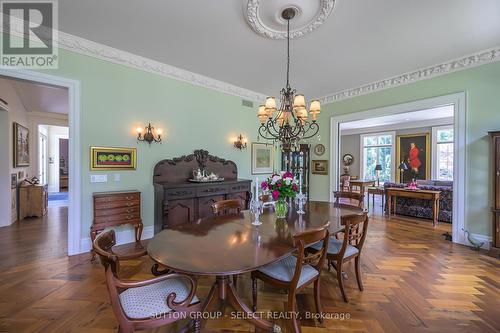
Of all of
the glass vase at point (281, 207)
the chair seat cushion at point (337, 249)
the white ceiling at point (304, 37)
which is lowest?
the chair seat cushion at point (337, 249)

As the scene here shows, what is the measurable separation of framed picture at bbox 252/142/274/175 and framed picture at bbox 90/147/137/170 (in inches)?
103

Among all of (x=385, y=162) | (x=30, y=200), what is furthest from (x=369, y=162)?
(x=30, y=200)

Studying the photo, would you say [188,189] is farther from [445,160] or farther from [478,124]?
[445,160]

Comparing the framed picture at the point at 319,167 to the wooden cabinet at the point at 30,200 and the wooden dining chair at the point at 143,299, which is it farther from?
the wooden cabinet at the point at 30,200

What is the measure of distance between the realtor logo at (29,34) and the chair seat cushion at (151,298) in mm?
3070

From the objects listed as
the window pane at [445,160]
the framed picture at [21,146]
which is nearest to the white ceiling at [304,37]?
the framed picture at [21,146]

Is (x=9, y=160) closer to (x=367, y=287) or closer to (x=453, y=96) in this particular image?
(x=367, y=287)

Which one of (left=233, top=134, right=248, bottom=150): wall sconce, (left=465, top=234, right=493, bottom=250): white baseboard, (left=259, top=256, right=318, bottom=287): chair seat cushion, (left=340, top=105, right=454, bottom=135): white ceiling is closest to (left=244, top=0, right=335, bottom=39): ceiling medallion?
(left=233, top=134, right=248, bottom=150): wall sconce

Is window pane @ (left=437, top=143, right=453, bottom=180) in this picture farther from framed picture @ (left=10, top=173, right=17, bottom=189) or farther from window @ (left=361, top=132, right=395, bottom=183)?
framed picture @ (left=10, top=173, right=17, bottom=189)

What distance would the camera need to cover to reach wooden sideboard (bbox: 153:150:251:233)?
11.1ft

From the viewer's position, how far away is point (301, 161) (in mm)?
5848

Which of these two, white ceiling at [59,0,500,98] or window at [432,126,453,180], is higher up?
white ceiling at [59,0,500,98]

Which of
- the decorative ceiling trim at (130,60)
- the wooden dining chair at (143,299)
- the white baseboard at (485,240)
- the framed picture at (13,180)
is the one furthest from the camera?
the framed picture at (13,180)

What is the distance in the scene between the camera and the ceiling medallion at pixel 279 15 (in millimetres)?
2264
